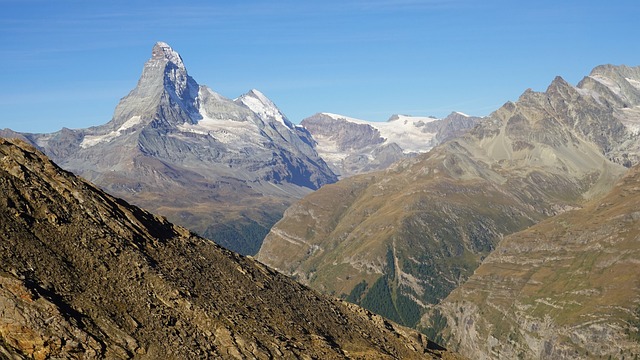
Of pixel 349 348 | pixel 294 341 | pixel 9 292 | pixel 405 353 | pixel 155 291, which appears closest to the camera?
pixel 9 292

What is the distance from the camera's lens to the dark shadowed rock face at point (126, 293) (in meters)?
91.2

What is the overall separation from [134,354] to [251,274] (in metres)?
54.7

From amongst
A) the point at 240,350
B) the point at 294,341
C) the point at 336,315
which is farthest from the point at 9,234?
the point at 336,315

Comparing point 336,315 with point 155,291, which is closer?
point 155,291

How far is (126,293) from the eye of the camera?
10681cm

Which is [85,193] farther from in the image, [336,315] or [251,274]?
[336,315]

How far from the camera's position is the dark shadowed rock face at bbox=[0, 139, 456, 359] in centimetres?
9119

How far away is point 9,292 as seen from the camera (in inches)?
3558

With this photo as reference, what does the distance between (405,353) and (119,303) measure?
6368 cm

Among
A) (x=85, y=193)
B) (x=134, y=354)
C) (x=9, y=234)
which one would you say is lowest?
(x=134, y=354)

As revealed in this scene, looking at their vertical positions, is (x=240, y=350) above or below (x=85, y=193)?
below

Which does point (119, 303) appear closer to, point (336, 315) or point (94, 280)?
point (94, 280)

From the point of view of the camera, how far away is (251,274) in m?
148

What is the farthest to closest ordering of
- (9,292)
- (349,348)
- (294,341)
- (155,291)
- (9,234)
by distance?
(349,348) < (294,341) < (155,291) < (9,234) < (9,292)
